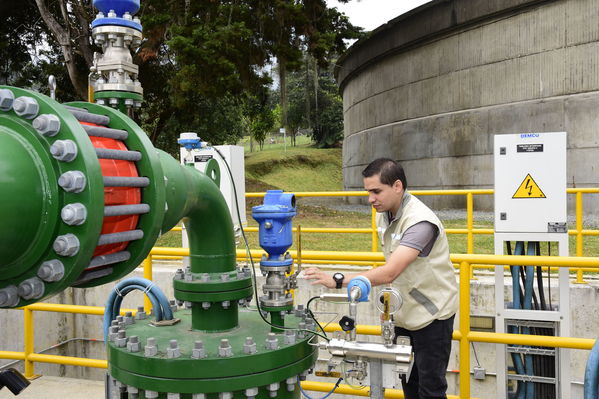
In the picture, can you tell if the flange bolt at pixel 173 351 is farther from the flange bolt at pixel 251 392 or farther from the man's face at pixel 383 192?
the man's face at pixel 383 192

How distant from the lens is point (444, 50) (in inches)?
575

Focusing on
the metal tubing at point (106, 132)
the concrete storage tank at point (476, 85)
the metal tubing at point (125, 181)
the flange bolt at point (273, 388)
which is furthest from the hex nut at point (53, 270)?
the concrete storage tank at point (476, 85)

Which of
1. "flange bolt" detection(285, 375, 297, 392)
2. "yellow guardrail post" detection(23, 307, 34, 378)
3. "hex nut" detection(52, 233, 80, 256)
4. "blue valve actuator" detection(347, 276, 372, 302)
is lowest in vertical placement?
"yellow guardrail post" detection(23, 307, 34, 378)

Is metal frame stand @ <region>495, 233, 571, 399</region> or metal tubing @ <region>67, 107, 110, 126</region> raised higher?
metal tubing @ <region>67, 107, 110, 126</region>

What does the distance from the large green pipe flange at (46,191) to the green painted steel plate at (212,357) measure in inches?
29.3

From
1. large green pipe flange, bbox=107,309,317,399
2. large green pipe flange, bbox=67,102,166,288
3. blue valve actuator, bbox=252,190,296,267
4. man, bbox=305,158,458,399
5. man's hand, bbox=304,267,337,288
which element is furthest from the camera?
man, bbox=305,158,458,399

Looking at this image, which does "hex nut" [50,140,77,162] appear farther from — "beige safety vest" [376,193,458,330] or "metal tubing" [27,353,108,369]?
"metal tubing" [27,353,108,369]

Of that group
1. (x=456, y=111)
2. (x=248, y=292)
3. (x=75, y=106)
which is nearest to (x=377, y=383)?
(x=248, y=292)

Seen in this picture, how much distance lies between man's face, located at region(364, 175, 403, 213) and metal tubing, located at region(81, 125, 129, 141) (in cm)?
152

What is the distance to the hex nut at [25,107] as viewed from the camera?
1261 millimetres

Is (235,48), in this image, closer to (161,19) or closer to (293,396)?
(161,19)

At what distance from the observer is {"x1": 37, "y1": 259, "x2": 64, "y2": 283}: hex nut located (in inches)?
49.7

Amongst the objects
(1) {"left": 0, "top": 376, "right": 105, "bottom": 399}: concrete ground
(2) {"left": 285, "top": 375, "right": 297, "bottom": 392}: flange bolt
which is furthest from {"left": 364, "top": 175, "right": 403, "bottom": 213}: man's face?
(1) {"left": 0, "top": 376, "right": 105, "bottom": 399}: concrete ground

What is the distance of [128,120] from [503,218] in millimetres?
3268
